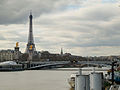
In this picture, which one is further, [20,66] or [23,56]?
[23,56]

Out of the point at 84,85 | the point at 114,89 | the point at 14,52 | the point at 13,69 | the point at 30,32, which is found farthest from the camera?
the point at 14,52

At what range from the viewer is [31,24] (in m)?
73.7

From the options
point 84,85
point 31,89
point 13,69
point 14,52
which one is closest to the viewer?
point 84,85

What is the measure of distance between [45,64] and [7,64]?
6.89 m

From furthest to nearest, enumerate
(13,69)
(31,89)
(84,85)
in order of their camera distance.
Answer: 1. (13,69)
2. (31,89)
3. (84,85)

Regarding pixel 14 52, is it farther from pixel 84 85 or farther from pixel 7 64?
pixel 84 85

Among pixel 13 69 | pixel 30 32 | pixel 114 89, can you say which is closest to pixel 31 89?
pixel 114 89

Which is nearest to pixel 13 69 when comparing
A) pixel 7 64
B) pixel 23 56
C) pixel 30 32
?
pixel 7 64

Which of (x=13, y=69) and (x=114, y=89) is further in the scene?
(x=13, y=69)

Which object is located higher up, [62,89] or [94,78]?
[94,78]

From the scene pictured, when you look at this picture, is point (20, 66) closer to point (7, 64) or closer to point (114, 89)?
point (7, 64)

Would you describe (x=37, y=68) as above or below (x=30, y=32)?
below

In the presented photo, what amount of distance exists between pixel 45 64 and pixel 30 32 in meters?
25.8

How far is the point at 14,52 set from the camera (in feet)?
270
